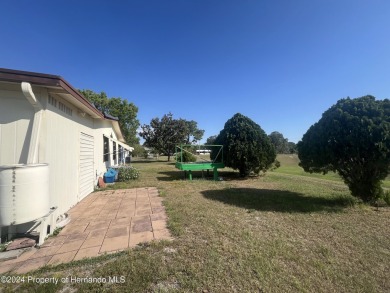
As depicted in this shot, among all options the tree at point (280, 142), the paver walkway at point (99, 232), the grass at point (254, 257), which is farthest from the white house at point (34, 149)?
the tree at point (280, 142)

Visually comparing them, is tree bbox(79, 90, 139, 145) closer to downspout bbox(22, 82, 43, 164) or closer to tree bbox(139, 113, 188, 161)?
tree bbox(139, 113, 188, 161)

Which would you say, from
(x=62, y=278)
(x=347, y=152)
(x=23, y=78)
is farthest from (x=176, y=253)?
(x=347, y=152)

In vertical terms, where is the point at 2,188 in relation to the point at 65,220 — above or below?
above

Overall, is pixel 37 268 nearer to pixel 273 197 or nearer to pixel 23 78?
pixel 23 78

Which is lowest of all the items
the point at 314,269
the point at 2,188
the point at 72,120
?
the point at 314,269

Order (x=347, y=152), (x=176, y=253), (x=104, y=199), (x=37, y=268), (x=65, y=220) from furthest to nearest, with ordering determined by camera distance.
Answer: (x=104, y=199), (x=347, y=152), (x=65, y=220), (x=176, y=253), (x=37, y=268)

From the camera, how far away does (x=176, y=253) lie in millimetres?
3242

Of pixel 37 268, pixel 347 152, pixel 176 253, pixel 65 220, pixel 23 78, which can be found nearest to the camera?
pixel 37 268

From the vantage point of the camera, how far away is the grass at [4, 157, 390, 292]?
2592 mm

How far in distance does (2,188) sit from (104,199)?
389 cm

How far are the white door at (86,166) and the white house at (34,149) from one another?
3.14 ft

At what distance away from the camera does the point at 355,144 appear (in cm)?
558

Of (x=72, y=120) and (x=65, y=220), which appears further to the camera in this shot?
(x=72, y=120)

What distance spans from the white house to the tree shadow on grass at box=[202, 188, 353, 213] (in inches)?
184
